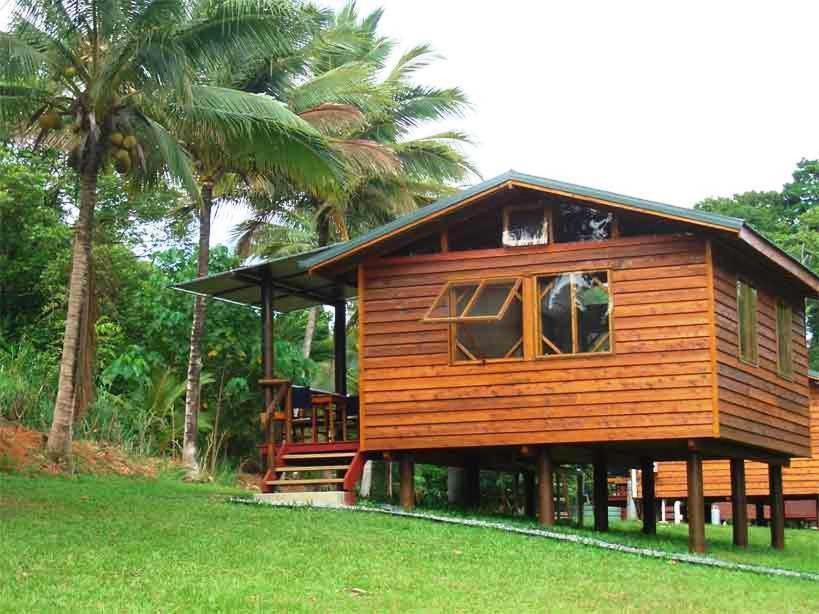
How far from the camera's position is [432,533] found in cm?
1506

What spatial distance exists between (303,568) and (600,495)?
8.76m

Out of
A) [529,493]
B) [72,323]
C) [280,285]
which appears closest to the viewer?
[72,323]

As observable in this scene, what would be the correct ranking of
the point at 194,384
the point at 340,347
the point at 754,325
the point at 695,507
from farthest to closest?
the point at 194,384 < the point at 340,347 < the point at 754,325 < the point at 695,507

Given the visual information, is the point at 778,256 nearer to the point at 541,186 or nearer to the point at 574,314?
the point at 574,314

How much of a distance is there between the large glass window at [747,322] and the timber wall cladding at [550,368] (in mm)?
1342

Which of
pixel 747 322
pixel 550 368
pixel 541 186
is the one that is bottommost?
pixel 550 368

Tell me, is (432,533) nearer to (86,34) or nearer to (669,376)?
(669,376)

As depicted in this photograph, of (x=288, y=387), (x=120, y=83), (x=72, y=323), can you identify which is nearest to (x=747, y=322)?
(x=288, y=387)

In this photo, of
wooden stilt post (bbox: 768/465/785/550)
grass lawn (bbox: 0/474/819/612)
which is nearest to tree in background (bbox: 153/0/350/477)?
grass lawn (bbox: 0/474/819/612)

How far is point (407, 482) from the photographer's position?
1812 centimetres

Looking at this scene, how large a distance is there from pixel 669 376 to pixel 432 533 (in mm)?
3738

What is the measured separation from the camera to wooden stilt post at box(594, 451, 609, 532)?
19.6 meters

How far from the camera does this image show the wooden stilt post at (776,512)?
20188 mm

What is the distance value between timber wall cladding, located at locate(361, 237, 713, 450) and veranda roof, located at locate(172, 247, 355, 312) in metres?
1.75
